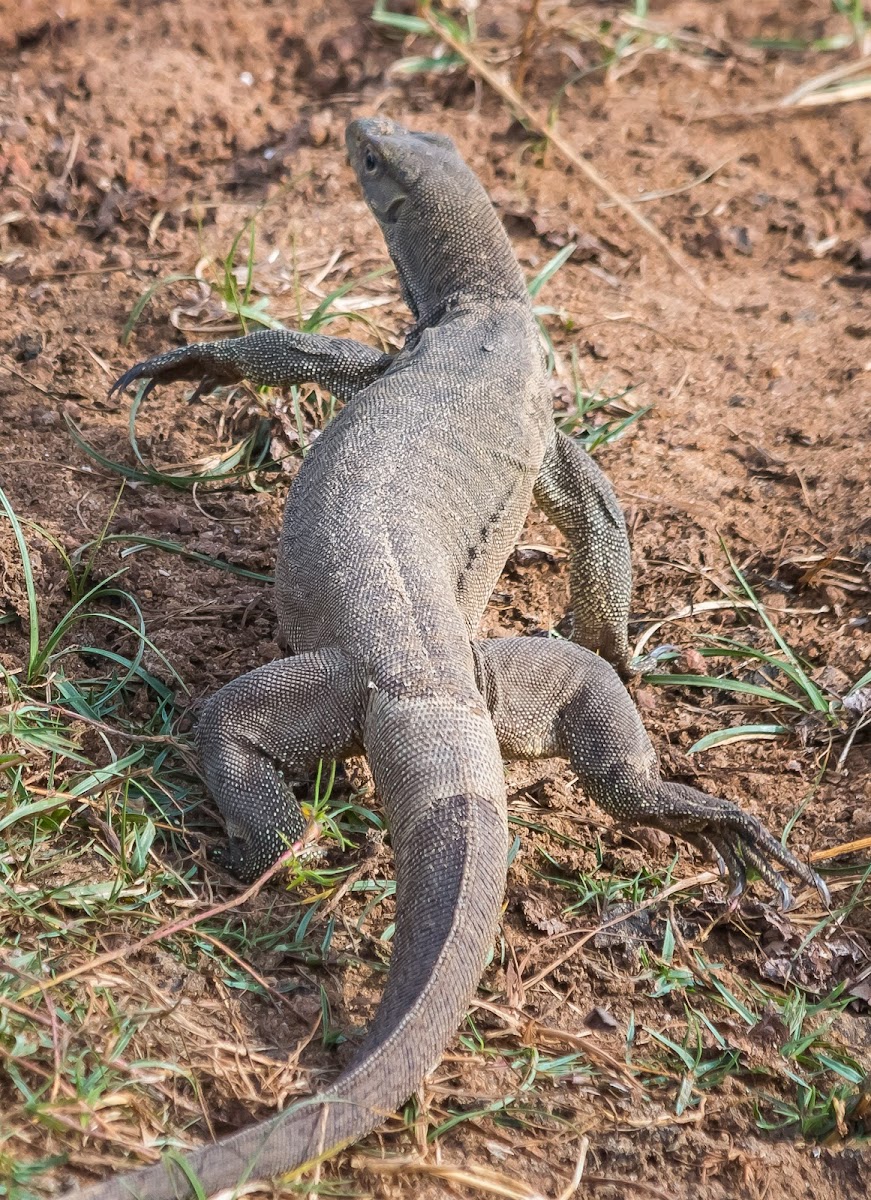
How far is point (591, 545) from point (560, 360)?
1766 millimetres

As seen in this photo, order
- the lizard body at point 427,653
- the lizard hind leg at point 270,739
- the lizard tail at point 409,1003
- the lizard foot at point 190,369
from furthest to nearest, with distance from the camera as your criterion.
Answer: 1. the lizard foot at point 190,369
2. the lizard hind leg at point 270,739
3. the lizard body at point 427,653
4. the lizard tail at point 409,1003

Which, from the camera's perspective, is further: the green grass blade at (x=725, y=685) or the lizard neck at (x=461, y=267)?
the lizard neck at (x=461, y=267)

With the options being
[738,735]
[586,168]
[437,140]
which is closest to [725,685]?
[738,735]

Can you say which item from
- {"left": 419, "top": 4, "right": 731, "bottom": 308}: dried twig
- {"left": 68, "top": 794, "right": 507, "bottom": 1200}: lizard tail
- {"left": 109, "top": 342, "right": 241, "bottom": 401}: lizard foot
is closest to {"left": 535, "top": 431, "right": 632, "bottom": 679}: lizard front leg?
{"left": 109, "top": 342, "right": 241, "bottom": 401}: lizard foot

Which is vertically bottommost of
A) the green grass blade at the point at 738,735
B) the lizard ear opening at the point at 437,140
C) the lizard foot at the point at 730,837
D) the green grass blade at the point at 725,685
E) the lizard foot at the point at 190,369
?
the green grass blade at the point at 738,735

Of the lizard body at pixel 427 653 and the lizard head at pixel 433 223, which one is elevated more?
the lizard head at pixel 433 223

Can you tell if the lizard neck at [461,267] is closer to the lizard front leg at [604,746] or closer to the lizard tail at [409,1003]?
the lizard front leg at [604,746]

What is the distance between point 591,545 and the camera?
5.33 m

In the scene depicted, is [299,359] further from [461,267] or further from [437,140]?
[437,140]

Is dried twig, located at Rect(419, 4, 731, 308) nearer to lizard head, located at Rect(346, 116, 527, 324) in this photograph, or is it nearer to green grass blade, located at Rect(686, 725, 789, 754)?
lizard head, located at Rect(346, 116, 527, 324)

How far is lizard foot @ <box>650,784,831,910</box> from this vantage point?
3.98m

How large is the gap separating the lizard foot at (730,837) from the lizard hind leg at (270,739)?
1.05 m

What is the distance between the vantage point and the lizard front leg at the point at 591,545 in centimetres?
527

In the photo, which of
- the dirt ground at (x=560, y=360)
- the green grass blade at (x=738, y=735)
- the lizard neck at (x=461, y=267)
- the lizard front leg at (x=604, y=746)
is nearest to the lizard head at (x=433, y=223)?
the lizard neck at (x=461, y=267)
